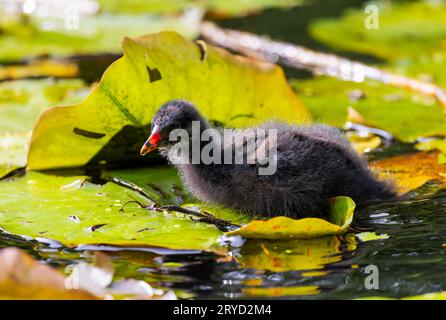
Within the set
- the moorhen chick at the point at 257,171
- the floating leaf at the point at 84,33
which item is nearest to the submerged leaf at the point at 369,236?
the moorhen chick at the point at 257,171

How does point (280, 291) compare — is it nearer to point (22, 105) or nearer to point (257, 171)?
point (257, 171)

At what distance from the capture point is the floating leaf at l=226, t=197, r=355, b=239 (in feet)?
10.3

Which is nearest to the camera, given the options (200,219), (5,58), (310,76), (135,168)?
(200,219)

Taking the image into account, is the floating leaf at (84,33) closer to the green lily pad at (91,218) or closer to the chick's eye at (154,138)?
the green lily pad at (91,218)

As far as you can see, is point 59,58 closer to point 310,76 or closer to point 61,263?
point 310,76

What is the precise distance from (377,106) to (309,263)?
8.33 ft

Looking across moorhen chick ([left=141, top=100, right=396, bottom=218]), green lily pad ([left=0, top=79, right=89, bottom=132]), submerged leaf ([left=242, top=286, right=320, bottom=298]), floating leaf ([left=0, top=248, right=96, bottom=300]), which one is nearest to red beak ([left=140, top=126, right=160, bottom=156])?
moorhen chick ([left=141, top=100, right=396, bottom=218])

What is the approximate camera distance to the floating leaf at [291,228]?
314 centimetres

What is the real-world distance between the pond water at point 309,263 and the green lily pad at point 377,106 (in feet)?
4.35

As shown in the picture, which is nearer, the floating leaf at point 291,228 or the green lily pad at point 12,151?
the floating leaf at point 291,228

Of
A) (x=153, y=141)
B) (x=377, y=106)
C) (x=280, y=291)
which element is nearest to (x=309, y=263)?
(x=280, y=291)
